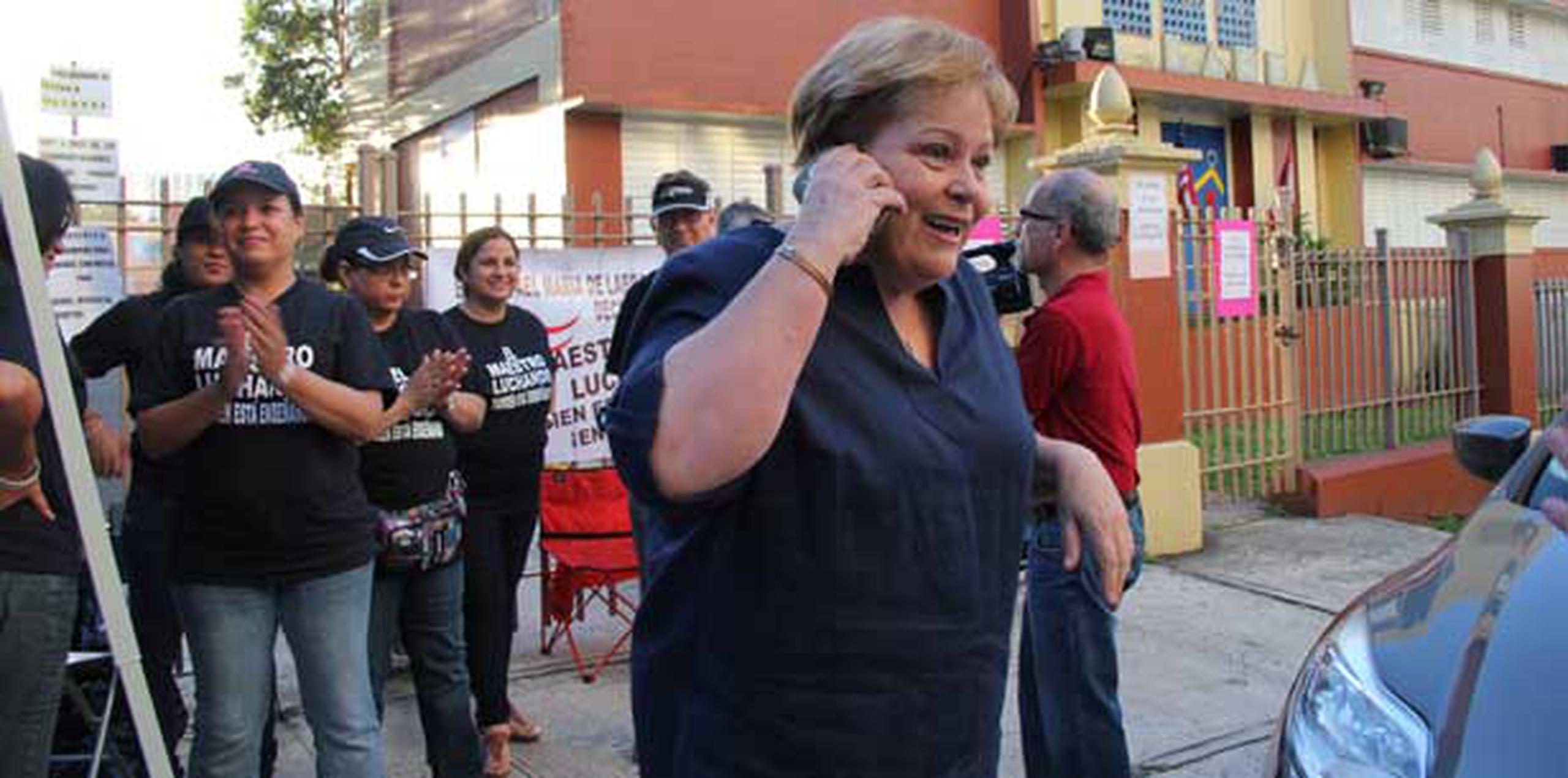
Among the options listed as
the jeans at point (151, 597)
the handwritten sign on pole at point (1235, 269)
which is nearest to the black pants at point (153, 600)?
the jeans at point (151, 597)

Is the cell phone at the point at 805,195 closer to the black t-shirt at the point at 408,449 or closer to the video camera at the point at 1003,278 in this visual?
the video camera at the point at 1003,278

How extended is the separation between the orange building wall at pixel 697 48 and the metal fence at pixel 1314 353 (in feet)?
16.8

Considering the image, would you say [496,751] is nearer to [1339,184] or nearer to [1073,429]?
[1073,429]

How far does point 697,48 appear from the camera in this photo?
488 inches

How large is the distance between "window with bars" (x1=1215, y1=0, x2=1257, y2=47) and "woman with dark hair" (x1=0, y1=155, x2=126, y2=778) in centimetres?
1692

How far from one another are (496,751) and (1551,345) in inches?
390

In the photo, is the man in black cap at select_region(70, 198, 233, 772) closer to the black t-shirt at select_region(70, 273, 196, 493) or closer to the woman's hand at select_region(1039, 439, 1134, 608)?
the black t-shirt at select_region(70, 273, 196, 493)

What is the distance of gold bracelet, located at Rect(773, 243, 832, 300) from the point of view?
153 cm

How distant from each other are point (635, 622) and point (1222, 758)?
329cm

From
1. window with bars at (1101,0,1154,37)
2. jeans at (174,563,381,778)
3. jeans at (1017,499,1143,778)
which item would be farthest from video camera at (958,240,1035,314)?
window with bars at (1101,0,1154,37)

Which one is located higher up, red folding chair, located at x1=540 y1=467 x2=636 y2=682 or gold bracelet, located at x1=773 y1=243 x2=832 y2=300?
gold bracelet, located at x1=773 y1=243 x2=832 y2=300

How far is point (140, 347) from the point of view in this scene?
3.59 m

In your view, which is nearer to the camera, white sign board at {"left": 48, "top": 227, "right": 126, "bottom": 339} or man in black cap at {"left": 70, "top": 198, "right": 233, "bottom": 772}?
man in black cap at {"left": 70, "top": 198, "right": 233, "bottom": 772}

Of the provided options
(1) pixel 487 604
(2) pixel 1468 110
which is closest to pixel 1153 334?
(1) pixel 487 604
